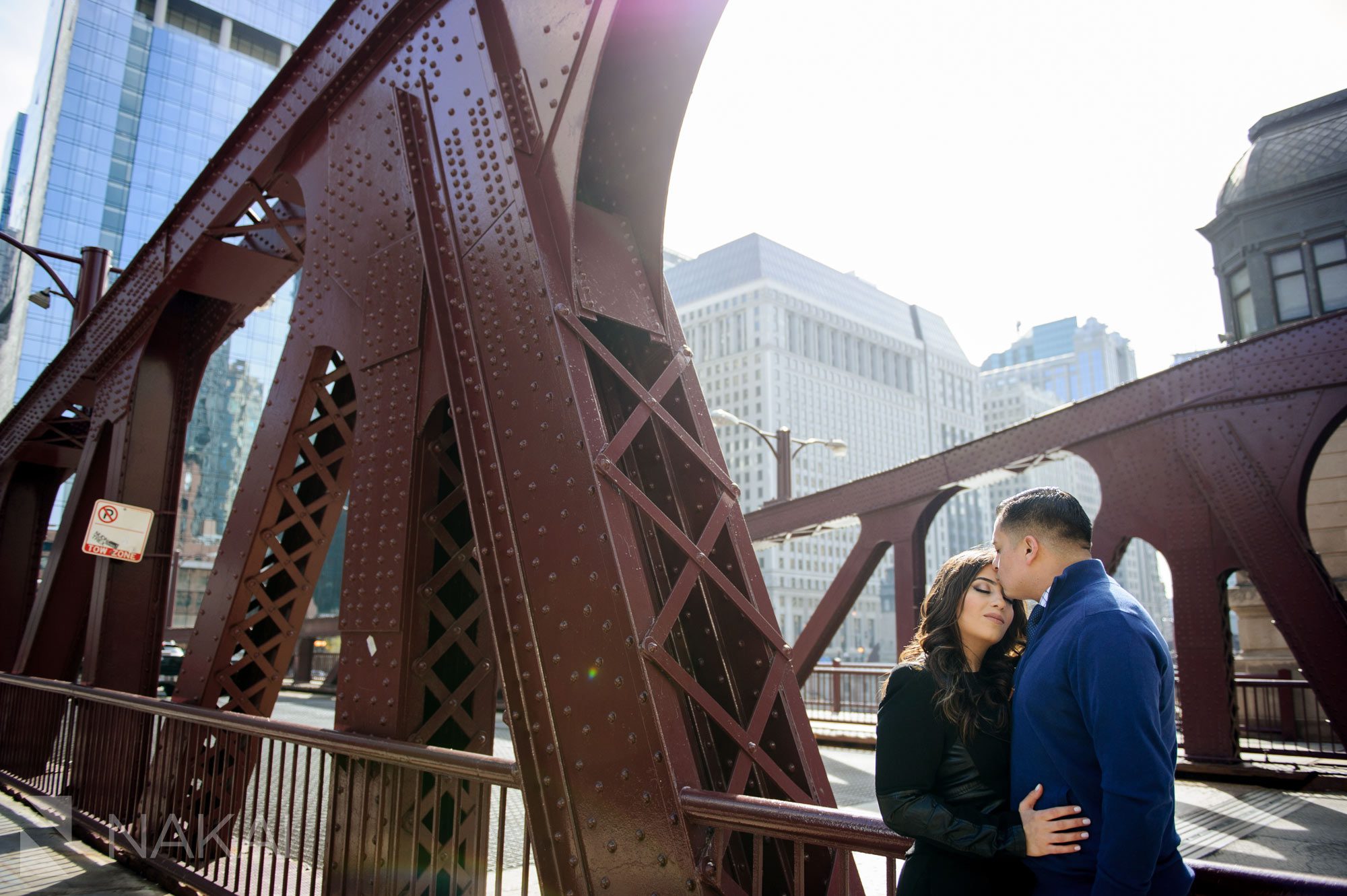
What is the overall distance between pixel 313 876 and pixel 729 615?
2.58m

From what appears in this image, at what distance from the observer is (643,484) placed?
370 centimetres

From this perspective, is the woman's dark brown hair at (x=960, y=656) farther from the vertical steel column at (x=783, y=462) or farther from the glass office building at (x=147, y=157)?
the glass office building at (x=147, y=157)

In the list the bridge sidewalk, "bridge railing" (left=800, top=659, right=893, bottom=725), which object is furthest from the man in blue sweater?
"bridge railing" (left=800, top=659, right=893, bottom=725)

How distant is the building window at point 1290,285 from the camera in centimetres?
1947

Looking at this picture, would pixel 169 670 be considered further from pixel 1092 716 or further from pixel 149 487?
pixel 1092 716

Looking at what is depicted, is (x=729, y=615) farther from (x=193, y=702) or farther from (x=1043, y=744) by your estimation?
(x=193, y=702)

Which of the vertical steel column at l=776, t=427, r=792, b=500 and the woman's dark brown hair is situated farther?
the vertical steel column at l=776, t=427, r=792, b=500

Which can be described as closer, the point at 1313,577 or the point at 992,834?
the point at 992,834

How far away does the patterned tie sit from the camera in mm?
2215

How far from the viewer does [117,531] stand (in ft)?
25.2

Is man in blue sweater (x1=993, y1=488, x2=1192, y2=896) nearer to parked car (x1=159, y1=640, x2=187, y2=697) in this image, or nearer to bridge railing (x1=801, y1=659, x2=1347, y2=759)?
bridge railing (x1=801, y1=659, x2=1347, y2=759)

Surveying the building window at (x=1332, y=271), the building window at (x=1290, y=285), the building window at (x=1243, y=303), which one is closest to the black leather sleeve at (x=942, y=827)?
the building window at (x=1332, y=271)

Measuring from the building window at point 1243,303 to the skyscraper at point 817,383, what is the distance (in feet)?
254

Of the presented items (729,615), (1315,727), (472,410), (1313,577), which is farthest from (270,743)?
(1315,727)
